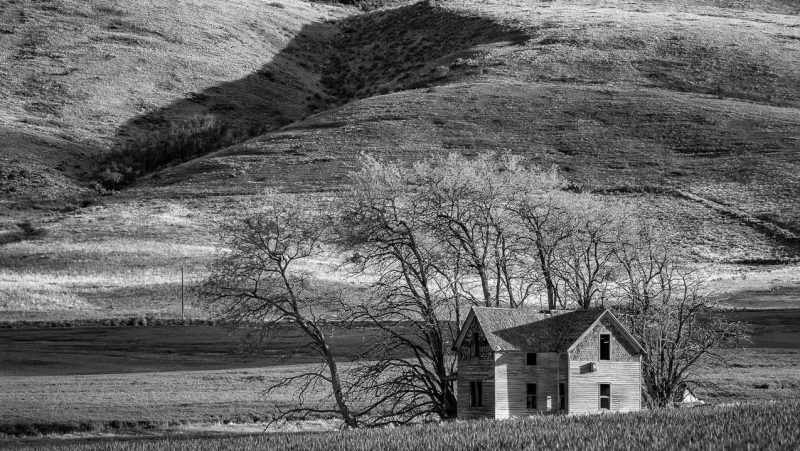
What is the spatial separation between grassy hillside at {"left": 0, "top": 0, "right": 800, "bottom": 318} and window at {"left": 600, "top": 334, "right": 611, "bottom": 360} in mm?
32324

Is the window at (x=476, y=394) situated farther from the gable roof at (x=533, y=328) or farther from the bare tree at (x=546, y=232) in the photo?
the bare tree at (x=546, y=232)

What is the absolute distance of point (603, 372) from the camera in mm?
46500

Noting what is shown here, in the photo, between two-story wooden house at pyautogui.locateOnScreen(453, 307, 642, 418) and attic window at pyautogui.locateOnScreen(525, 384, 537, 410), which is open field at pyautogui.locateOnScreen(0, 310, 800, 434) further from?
attic window at pyautogui.locateOnScreen(525, 384, 537, 410)

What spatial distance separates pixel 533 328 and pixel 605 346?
2.67 m

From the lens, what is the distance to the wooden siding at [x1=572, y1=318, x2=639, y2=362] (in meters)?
46.5

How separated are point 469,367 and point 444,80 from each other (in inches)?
4651

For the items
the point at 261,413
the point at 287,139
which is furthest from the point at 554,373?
the point at 287,139

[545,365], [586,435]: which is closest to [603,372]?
[545,365]

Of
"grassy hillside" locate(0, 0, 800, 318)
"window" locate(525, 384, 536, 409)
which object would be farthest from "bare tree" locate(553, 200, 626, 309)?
"grassy hillside" locate(0, 0, 800, 318)

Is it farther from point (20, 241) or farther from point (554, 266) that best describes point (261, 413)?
point (20, 241)

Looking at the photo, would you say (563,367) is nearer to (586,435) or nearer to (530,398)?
(530,398)

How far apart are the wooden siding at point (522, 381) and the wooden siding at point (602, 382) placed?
738mm

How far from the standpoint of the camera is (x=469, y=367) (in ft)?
151

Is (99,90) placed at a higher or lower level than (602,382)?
lower
